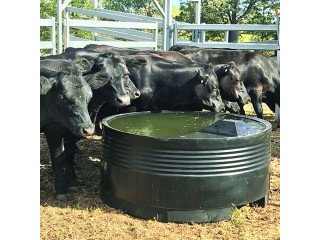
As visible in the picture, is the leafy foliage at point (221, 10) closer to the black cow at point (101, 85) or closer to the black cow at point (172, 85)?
the black cow at point (172, 85)

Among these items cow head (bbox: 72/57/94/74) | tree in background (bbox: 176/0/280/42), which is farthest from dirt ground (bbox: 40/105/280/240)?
tree in background (bbox: 176/0/280/42)

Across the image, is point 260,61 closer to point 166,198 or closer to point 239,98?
point 239,98

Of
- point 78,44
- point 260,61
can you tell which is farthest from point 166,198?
point 78,44

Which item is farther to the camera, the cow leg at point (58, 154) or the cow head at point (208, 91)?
the cow head at point (208, 91)

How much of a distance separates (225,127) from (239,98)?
3132 millimetres

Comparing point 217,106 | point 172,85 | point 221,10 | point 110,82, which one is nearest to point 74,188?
point 110,82

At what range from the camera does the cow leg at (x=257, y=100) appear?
8727mm

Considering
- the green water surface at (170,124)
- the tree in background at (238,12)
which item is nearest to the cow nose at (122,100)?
the green water surface at (170,124)

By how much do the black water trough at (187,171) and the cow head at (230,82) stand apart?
9.41ft

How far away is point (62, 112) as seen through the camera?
495 cm

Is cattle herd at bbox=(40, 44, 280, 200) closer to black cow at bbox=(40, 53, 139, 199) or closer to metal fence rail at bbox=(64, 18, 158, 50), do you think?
black cow at bbox=(40, 53, 139, 199)

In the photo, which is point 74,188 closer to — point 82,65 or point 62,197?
point 62,197

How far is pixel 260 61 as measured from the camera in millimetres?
8859

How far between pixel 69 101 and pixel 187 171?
135cm
